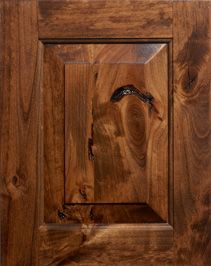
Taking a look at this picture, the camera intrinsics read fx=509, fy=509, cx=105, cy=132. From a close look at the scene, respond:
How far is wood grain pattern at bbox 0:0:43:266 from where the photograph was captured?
1.22m

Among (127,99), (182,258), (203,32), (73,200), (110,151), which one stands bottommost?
(182,258)

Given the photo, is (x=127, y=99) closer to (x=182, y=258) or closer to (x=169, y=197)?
(x=169, y=197)

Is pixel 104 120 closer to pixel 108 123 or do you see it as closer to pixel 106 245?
pixel 108 123

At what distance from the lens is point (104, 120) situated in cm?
123

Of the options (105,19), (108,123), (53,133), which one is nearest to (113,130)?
(108,123)

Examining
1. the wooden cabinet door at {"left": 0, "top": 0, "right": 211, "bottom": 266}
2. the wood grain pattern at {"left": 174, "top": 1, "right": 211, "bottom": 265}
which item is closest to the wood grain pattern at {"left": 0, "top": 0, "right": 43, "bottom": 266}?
the wooden cabinet door at {"left": 0, "top": 0, "right": 211, "bottom": 266}

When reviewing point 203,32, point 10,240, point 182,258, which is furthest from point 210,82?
point 10,240

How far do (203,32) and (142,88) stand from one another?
199 mm

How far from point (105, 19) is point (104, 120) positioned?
9.5 inches

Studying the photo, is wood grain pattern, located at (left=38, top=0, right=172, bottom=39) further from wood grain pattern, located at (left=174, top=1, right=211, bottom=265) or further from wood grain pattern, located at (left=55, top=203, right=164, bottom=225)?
wood grain pattern, located at (left=55, top=203, right=164, bottom=225)

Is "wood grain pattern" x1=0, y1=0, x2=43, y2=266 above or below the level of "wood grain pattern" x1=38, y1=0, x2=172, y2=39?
below

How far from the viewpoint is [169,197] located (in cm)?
123

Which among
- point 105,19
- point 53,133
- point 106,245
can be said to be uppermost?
point 105,19

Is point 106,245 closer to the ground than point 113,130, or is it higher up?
closer to the ground
